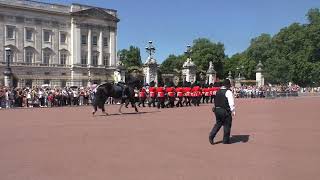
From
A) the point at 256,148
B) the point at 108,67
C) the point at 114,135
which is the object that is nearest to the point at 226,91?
the point at 256,148

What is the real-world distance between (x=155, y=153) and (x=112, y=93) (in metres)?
13.0

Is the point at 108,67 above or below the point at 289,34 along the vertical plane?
below

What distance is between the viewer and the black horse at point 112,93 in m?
23.1

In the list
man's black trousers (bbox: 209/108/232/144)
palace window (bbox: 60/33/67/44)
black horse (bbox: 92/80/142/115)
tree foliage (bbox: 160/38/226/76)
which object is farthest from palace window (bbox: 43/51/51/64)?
man's black trousers (bbox: 209/108/232/144)

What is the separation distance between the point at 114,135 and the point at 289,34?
8278cm

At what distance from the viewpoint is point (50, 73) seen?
83750 millimetres

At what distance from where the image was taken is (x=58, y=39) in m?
85.9

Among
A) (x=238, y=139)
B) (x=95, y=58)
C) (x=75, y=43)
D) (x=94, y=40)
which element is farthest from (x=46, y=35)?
(x=238, y=139)

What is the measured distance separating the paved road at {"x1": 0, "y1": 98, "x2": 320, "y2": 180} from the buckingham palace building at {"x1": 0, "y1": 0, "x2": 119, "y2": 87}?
6171 centimetres

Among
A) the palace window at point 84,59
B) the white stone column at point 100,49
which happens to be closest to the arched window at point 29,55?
the palace window at point 84,59

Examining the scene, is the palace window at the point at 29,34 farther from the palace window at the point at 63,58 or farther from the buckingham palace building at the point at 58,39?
the palace window at the point at 63,58

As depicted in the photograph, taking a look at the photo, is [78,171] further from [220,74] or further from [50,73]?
[220,74]

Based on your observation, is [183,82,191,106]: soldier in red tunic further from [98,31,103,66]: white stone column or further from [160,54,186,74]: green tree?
[160,54,186,74]: green tree

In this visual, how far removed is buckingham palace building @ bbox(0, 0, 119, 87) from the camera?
7906cm
